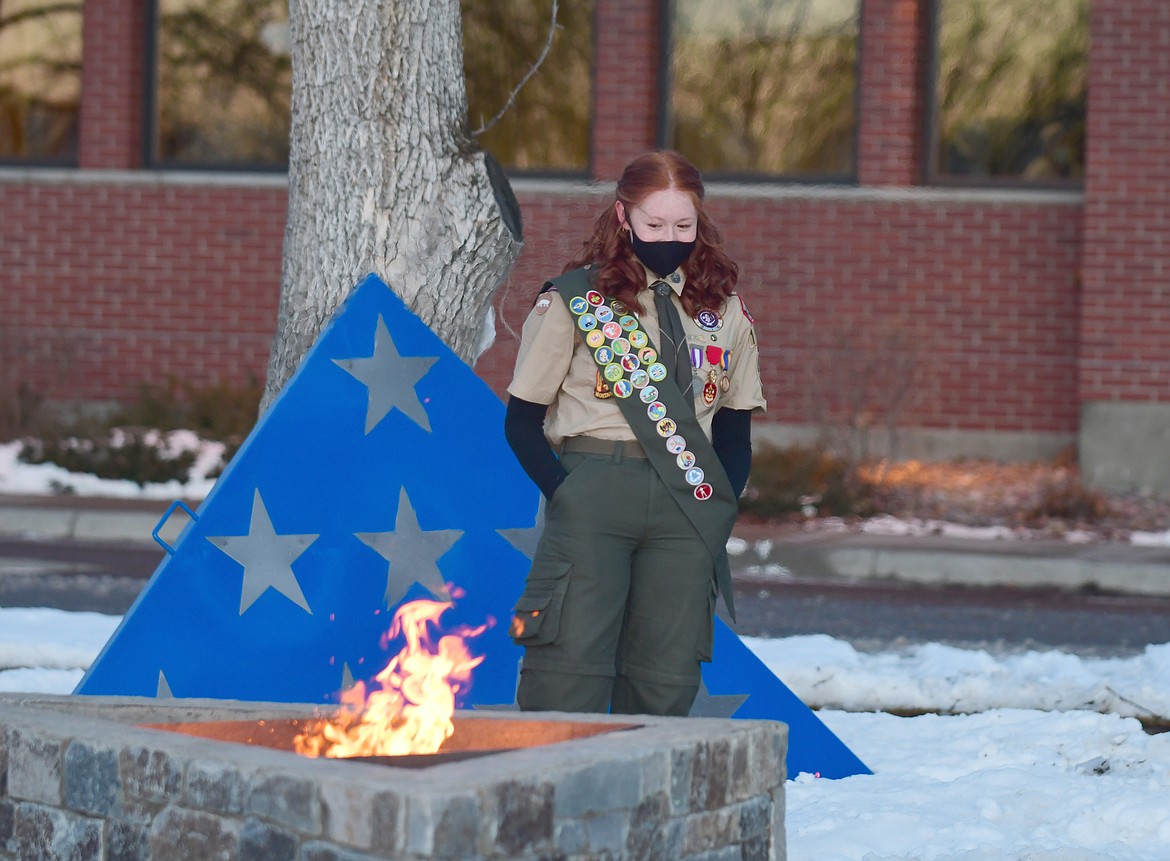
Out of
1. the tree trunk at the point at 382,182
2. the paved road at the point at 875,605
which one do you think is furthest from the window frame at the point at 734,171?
the tree trunk at the point at 382,182

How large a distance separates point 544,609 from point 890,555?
6.69 meters

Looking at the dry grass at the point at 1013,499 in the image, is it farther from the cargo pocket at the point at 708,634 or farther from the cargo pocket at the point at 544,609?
the cargo pocket at the point at 544,609

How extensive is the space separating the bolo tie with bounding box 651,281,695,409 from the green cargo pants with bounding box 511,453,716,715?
210mm

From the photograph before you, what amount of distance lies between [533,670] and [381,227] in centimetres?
211

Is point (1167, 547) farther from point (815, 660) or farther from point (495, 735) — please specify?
point (495, 735)

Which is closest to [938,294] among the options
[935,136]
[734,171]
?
[935,136]

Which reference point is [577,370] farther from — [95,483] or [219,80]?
[219,80]

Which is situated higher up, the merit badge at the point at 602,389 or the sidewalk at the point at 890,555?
the merit badge at the point at 602,389

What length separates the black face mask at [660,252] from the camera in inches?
152

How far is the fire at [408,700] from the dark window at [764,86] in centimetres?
967

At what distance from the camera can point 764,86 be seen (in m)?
14.3

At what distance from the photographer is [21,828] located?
11.4ft

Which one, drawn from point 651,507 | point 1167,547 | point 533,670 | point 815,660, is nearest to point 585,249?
point 651,507

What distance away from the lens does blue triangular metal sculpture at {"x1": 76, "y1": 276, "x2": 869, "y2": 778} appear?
182 inches
